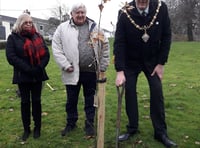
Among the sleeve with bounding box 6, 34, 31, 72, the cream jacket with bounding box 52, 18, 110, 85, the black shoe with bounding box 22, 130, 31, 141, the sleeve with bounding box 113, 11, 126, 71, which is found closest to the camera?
the sleeve with bounding box 113, 11, 126, 71

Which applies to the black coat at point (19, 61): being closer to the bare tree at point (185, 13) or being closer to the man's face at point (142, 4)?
the man's face at point (142, 4)

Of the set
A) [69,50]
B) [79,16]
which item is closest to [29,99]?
[69,50]

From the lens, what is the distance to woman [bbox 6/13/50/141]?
527 cm

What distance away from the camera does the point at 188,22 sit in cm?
4625

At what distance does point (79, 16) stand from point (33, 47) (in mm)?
795

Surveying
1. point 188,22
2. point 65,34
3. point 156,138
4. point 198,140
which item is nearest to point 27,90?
point 65,34

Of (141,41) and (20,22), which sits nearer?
(141,41)

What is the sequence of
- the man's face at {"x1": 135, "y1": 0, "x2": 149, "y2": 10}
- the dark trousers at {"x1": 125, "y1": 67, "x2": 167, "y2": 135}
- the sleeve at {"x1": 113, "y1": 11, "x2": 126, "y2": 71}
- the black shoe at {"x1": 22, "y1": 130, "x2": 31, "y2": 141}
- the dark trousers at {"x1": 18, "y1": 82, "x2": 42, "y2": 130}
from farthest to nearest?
1. the black shoe at {"x1": 22, "y1": 130, "x2": 31, "y2": 141}
2. the dark trousers at {"x1": 18, "y1": 82, "x2": 42, "y2": 130}
3. the dark trousers at {"x1": 125, "y1": 67, "x2": 167, "y2": 135}
4. the sleeve at {"x1": 113, "y1": 11, "x2": 126, "y2": 71}
5. the man's face at {"x1": 135, "y1": 0, "x2": 149, "y2": 10}

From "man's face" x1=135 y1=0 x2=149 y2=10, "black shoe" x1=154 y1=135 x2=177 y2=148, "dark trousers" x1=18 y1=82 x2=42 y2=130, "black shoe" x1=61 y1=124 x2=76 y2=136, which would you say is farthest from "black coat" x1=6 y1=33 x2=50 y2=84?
"black shoe" x1=154 y1=135 x2=177 y2=148

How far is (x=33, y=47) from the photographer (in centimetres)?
532

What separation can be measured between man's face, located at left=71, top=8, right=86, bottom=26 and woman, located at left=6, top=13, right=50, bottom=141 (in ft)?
1.99

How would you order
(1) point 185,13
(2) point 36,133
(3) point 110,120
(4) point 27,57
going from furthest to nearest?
1. (1) point 185,13
2. (3) point 110,120
3. (2) point 36,133
4. (4) point 27,57

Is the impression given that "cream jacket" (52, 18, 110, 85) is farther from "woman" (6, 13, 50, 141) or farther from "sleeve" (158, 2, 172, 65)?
"sleeve" (158, 2, 172, 65)

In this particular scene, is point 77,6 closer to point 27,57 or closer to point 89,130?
point 27,57
